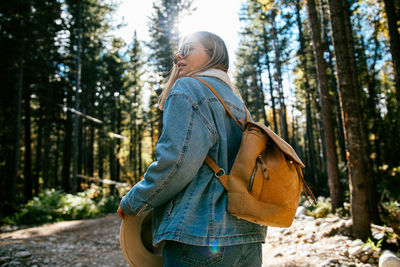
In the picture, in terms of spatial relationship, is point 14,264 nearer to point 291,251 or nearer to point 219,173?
point 291,251

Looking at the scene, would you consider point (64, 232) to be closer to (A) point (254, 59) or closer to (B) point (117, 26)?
(B) point (117, 26)

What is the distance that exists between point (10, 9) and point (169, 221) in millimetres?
16093

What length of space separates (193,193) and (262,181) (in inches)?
13.3

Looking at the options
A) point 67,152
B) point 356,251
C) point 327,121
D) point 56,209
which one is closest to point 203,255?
point 356,251

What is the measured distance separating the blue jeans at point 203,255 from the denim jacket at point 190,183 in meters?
0.04

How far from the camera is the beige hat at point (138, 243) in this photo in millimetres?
1551

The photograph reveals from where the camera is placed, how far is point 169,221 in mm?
1264

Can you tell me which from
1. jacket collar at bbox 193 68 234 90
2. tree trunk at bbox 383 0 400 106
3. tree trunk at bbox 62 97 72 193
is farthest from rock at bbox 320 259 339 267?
tree trunk at bbox 62 97 72 193

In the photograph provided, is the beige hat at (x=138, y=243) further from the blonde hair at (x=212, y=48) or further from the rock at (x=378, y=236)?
the rock at (x=378, y=236)

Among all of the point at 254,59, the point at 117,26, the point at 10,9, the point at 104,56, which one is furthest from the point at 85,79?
the point at 254,59

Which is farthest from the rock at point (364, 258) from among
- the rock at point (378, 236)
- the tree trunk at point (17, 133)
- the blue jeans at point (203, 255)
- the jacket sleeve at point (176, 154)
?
the tree trunk at point (17, 133)

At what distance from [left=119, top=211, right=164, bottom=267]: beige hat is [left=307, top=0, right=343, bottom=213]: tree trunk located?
6.50 m

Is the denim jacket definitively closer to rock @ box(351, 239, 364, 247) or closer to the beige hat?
the beige hat

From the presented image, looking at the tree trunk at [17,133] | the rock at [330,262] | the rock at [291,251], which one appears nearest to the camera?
the rock at [330,262]
